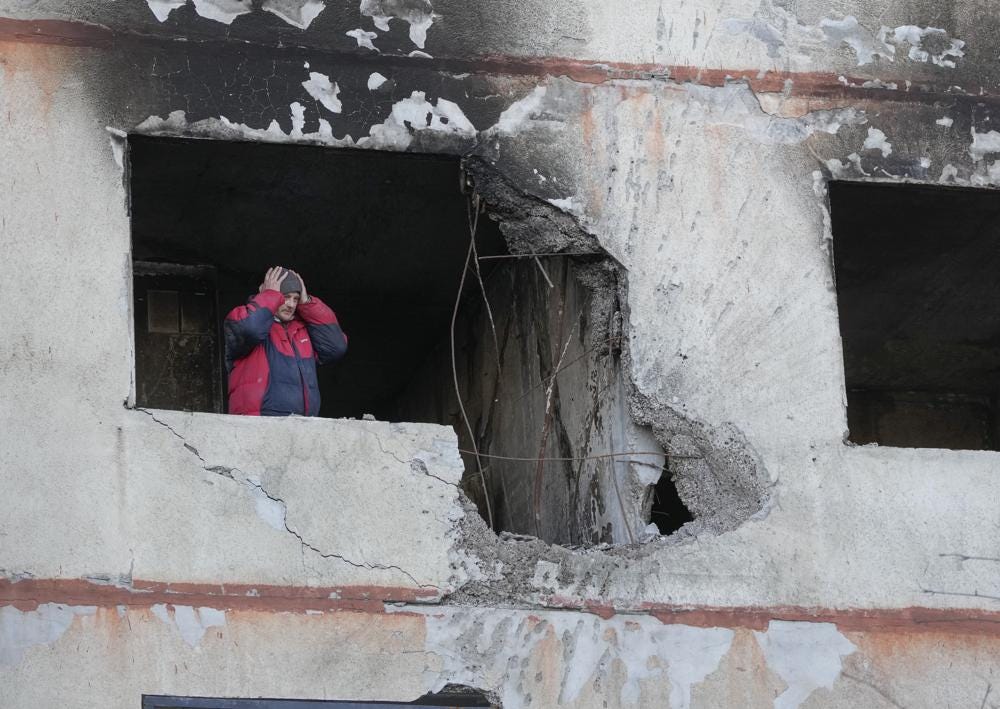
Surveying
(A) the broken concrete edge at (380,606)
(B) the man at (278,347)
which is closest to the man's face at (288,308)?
(B) the man at (278,347)

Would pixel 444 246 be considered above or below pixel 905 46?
below

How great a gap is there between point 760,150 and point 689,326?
0.85 meters

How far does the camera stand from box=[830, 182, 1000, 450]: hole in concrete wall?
8094 millimetres

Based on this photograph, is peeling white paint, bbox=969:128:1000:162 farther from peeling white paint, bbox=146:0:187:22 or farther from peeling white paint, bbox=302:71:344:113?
peeling white paint, bbox=146:0:187:22

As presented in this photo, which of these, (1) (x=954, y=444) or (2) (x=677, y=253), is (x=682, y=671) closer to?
(2) (x=677, y=253)

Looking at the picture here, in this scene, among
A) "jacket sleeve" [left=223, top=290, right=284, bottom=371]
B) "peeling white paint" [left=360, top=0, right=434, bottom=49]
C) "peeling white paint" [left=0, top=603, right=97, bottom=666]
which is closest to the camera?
"peeling white paint" [left=0, top=603, right=97, bottom=666]

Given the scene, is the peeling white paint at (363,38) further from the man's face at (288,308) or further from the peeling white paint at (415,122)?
the man's face at (288,308)

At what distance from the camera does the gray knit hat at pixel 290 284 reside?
7156 millimetres

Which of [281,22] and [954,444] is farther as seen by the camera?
[954,444]

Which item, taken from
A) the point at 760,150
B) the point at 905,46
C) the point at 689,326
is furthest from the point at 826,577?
the point at 905,46

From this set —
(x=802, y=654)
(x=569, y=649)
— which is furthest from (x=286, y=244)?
(x=802, y=654)

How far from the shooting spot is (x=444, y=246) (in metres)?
8.83

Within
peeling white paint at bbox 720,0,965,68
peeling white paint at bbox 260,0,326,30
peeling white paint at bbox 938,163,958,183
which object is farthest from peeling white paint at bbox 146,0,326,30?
peeling white paint at bbox 938,163,958,183

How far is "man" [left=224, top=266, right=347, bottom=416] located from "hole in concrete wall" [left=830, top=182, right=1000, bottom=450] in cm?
235
